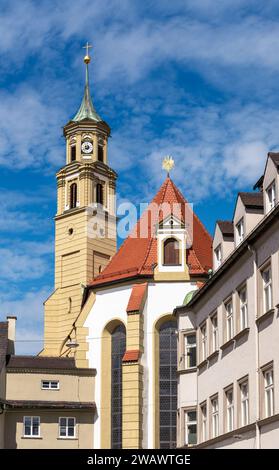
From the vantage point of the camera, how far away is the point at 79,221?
75062mm

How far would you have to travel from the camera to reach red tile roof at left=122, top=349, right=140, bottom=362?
2137 inches

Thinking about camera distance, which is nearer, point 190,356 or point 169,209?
point 190,356

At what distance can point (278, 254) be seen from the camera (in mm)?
26125

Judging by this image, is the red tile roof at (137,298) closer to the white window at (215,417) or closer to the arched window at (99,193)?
the arched window at (99,193)

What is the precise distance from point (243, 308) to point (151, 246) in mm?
29605

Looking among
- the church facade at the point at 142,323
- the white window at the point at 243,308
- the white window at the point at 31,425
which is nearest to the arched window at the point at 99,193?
the church facade at the point at 142,323

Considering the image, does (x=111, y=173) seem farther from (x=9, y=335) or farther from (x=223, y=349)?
(x=223, y=349)

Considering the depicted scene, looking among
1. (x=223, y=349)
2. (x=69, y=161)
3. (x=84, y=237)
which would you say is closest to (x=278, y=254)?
(x=223, y=349)

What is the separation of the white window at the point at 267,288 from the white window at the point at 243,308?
1.85m

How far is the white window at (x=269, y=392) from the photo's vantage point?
86.5 feet
